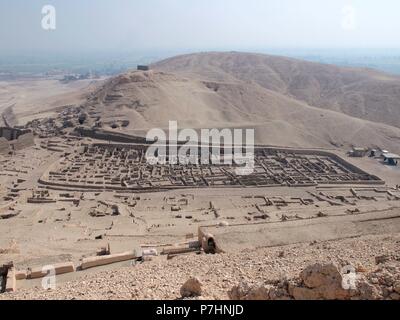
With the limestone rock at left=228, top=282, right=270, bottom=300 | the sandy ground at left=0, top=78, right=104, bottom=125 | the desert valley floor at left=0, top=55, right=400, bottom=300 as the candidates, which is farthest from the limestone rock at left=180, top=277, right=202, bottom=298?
the sandy ground at left=0, top=78, right=104, bottom=125

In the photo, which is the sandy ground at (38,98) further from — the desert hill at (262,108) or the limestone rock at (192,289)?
the limestone rock at (192,289)

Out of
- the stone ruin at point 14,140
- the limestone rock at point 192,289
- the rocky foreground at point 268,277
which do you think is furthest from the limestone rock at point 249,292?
the stone ruin at point 14,140

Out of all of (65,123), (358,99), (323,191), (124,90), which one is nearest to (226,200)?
(323,191)

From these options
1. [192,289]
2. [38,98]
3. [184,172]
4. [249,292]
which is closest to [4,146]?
[184,172]

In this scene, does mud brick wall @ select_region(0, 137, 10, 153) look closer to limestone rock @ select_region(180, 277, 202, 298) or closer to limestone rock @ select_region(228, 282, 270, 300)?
limestone rock @ select_region(180, 277, 202, 298)

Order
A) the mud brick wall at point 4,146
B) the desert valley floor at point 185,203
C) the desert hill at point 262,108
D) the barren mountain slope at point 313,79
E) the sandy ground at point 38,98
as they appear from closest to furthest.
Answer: the desert valley floor at point 185,203
the mud brick wall at point 4,146
the desert hill at point 262,108
the sandy ground at point 38,98
the barren mountain slope at point 313,79

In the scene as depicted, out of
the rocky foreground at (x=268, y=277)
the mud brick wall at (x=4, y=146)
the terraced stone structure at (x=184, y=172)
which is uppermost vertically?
the rocky foreground at (x=268, y=277)

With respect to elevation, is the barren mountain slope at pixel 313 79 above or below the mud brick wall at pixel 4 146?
above

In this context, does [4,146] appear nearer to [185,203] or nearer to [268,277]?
[185,203]
